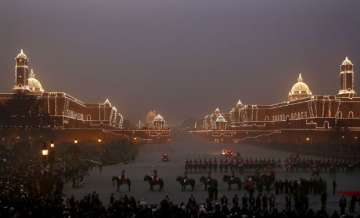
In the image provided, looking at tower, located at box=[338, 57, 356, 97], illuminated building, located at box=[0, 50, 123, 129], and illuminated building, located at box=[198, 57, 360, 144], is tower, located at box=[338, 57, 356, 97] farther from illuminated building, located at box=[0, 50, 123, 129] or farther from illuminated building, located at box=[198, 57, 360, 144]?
illuminated building, located at box=[0, 50, 123, 129]

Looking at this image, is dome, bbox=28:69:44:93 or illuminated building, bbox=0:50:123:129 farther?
dome, bbox=28:69:44:93

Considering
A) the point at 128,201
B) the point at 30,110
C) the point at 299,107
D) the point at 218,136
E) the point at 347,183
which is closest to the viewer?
the point at 128,201

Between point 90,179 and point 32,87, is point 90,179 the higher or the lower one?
the lower one

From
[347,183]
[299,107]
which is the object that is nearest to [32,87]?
[299,107]

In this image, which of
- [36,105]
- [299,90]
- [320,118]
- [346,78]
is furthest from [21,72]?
[299,90]

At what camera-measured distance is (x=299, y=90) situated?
490ft

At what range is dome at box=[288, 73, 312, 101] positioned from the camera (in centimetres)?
14850

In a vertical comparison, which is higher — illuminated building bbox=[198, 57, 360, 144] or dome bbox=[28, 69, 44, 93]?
dome bbox=[28, 69, 44, 93]

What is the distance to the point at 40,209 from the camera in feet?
67.6

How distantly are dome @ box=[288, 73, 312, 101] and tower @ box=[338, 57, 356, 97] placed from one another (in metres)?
29.2

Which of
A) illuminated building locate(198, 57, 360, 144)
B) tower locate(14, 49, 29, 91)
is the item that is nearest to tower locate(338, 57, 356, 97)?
illuminated building locate(198, 57, 360, 144)

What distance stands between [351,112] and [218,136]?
30.6m

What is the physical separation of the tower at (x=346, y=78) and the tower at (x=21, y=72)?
200ft

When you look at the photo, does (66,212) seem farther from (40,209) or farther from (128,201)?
(128,201)
